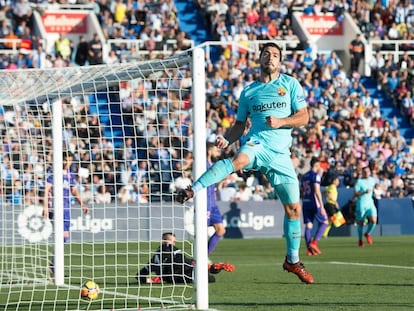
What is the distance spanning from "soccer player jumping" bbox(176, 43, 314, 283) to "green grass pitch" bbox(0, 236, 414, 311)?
710mm

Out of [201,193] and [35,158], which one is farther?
[35,158]

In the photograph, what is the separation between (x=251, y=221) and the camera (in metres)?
30.6

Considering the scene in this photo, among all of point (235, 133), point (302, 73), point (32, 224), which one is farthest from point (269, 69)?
point (302, 73)

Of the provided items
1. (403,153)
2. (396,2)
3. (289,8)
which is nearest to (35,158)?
(403,153)

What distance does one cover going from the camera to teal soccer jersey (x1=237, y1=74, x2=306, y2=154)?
11.6 m

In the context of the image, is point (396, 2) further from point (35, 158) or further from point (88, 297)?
point (88, 297)

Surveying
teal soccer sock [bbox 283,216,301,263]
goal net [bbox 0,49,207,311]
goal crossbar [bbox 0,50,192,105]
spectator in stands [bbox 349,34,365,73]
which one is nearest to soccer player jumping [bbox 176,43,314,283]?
teal soccer sock [bbox 283,216,301,263]

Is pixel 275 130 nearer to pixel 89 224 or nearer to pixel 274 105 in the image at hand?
pixel 274 105

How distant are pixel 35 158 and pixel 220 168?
322 inches

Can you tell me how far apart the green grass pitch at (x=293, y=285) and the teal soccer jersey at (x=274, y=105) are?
1.69 m

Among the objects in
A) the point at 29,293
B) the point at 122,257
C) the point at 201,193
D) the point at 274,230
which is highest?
the point at 201,193

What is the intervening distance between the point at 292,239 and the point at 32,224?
7.63 m

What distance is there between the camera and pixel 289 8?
40.5 m

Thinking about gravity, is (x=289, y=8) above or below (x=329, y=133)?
above
